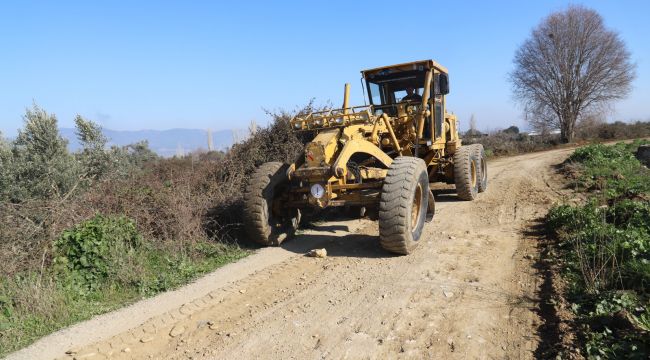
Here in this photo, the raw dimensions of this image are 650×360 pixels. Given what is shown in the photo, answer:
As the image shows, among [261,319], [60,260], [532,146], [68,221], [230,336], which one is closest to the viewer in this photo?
[230,336]

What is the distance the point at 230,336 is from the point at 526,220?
5.74 meters

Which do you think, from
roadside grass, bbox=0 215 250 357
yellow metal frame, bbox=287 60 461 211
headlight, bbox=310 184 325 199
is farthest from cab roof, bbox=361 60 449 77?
roadside grass, bbox=0 215 250 357

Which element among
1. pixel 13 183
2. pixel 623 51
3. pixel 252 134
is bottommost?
pixel 13 183

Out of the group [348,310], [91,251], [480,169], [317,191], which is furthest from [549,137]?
[91,251]

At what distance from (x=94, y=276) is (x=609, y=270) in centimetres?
601

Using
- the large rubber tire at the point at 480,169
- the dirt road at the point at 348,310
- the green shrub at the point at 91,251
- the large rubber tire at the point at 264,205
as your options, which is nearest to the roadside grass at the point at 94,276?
the green shrub at the point at 91,251

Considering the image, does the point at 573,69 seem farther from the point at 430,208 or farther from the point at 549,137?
the point at 430,208

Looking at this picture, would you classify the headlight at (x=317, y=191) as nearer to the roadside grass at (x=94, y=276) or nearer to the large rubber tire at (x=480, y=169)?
the roadside grass at (x=94, y=276)

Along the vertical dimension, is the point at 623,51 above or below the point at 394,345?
above

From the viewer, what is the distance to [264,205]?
7.06m

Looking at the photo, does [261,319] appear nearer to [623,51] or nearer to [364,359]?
[364,359]

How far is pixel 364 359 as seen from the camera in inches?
149

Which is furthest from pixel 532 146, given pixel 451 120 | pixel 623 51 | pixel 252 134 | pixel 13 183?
pixel 13 183

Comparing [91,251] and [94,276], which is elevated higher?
[91,251]
